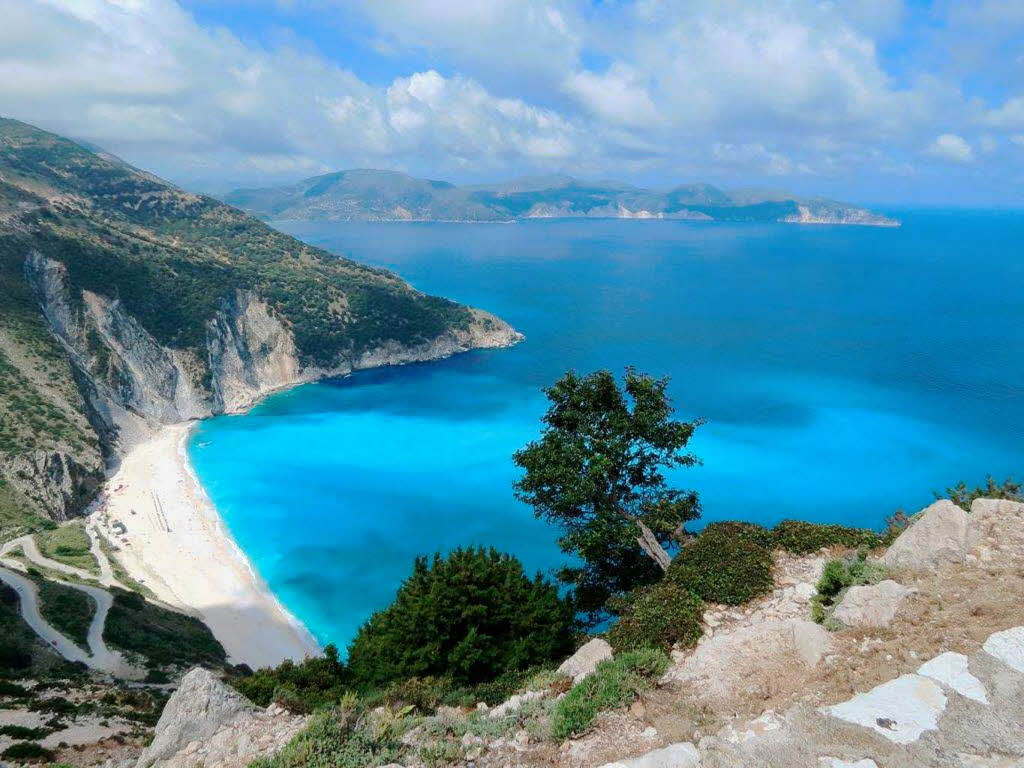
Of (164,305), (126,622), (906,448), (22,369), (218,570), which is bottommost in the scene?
(218,570)

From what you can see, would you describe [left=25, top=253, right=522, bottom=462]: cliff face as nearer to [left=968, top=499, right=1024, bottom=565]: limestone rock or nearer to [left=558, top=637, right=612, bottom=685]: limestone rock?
[left=558, top=637, right=612, bottom=685]: limestone rock

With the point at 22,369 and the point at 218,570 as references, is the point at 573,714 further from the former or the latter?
the point at 22,369

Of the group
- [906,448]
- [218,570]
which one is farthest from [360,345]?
[906,448]

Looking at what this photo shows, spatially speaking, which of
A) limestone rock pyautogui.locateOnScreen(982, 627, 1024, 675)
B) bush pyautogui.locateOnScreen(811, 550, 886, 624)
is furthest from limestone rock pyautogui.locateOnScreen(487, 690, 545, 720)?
limestone rock pyautogui.locateOnScreen(982, 627, 1024, 675)

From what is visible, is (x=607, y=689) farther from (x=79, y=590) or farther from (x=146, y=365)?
(x=146, y=365)

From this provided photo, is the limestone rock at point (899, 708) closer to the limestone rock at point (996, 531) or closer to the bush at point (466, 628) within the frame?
the limestone rock at point (996, 531)

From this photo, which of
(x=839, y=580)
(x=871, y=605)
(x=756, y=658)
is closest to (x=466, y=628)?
(x=756, y=658)
